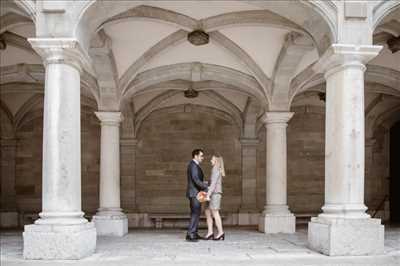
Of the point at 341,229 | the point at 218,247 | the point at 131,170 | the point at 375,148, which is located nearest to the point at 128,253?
the point at 218,247

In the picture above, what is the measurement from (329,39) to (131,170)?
10.2 m

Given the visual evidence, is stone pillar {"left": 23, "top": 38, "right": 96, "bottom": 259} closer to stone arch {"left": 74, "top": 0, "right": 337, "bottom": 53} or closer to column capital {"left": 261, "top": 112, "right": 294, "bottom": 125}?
stone arch {"left": 74, "top": 0, "right": 337, "bottom": 53}

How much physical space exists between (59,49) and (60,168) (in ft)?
5.77

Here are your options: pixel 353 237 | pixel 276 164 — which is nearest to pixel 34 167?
pixel 276 164

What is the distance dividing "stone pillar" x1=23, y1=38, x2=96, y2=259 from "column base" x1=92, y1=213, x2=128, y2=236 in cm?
411

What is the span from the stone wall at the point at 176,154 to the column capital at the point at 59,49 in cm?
959

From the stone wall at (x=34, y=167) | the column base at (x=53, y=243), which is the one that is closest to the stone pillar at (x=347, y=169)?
the column base at (x=53, y=243)

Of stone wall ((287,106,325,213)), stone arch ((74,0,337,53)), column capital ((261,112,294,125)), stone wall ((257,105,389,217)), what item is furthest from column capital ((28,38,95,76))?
stone wall ((287,106,325,213))

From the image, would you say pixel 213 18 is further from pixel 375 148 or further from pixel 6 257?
pixel 375 148

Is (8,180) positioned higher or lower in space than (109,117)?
lower

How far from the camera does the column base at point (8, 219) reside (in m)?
16.4

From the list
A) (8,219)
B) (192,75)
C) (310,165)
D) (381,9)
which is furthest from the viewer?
(310,165)

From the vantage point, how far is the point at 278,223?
12.1 m

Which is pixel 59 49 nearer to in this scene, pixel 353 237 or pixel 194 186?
pixel 194 186
